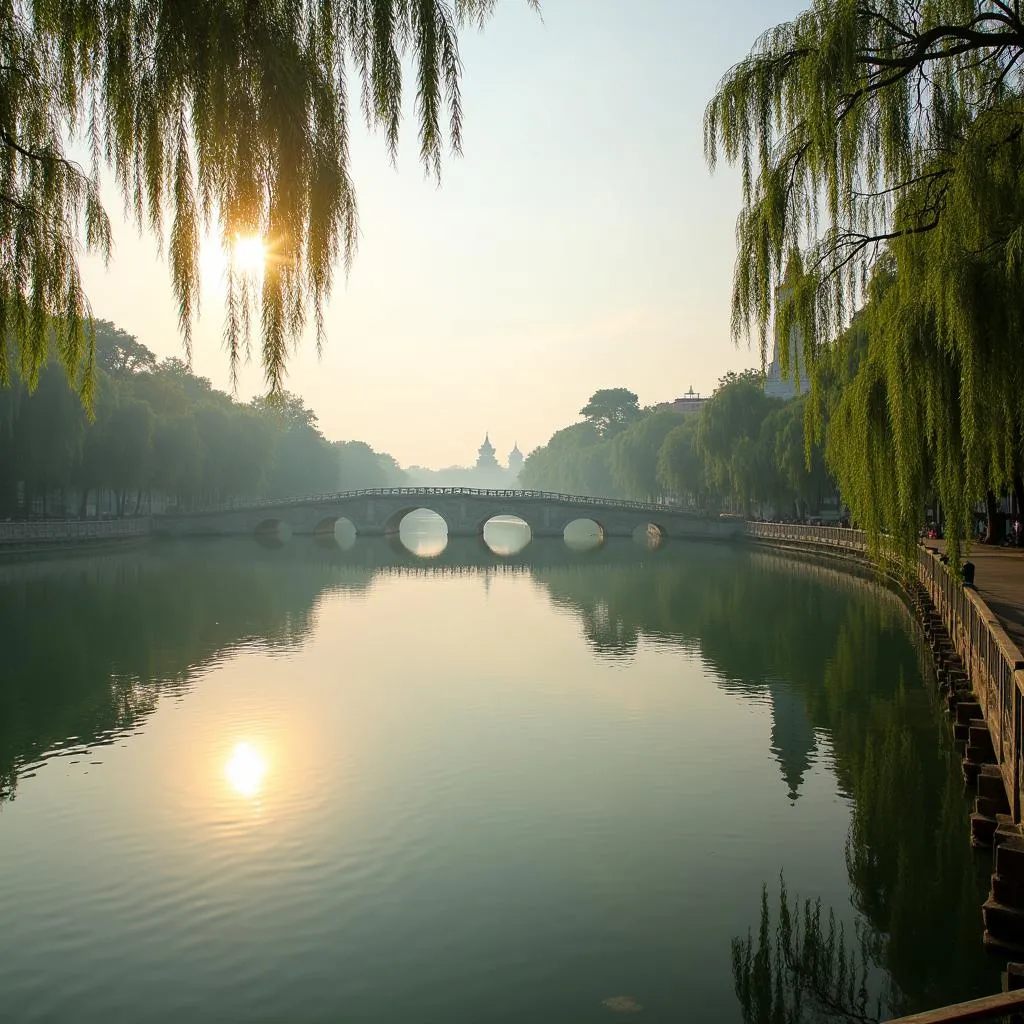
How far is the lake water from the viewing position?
8.10 meters

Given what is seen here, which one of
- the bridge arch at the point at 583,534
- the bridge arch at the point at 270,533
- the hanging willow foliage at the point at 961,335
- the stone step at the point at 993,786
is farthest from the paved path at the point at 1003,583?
the bridge arch at the point at 270,533

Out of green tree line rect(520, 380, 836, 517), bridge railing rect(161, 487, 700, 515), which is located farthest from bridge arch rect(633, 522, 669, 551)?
green tree line rect(520, 380, 836, 517)

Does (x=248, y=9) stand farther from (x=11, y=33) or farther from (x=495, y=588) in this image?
(x=495, y=588)

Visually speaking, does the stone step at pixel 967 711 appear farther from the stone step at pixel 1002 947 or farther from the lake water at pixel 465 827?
the stone step at pixel 1002 947

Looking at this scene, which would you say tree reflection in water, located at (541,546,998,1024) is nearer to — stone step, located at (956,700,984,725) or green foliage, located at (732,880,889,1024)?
green foliage, located at (732,880,889,1024)

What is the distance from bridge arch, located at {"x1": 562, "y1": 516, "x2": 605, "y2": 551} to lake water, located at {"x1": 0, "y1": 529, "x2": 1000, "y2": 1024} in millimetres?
50956

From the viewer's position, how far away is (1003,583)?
67.3ft

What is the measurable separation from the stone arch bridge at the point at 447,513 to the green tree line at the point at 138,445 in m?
2.27

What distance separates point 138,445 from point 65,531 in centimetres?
543

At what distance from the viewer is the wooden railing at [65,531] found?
154ft

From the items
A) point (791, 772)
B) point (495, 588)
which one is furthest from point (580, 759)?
point (495, 588)

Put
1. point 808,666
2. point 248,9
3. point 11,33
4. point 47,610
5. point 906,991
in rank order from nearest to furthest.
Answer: point 248,9 → point 11,33 → point 906,991 → point 808,666 → point 47,610

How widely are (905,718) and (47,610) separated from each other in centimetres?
2343

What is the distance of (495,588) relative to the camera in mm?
42875
